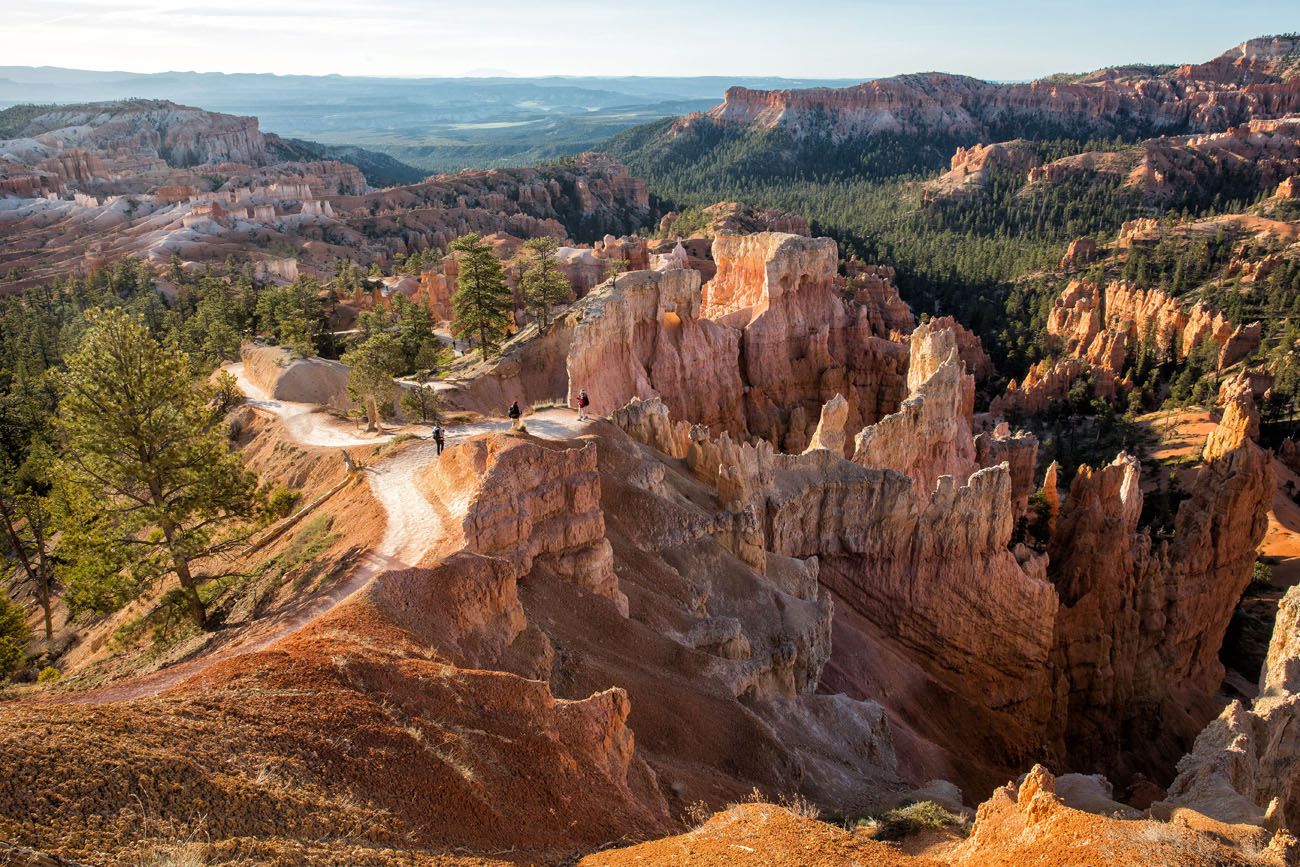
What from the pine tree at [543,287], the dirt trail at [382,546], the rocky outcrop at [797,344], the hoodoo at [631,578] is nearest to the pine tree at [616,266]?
the hoodoo at [631,578]

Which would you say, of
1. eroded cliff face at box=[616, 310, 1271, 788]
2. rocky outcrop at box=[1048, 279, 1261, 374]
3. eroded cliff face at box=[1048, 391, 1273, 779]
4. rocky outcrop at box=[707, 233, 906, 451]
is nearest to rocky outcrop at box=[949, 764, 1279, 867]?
eroded cliff face at box=[616, 310, 1271, 788]

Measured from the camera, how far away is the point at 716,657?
1881 cm

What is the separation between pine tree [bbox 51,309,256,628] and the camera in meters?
17.1

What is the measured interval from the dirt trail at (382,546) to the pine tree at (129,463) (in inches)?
155

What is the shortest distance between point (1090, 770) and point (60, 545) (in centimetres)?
3043

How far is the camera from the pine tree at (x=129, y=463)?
17.1 meters

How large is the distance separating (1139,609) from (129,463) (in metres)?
32.0

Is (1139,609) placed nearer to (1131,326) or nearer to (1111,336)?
(1111,336)

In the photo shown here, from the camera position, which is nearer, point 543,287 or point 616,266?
point 543,287

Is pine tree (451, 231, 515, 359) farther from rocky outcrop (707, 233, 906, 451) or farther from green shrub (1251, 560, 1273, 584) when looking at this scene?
green shrub (1251, 560, 1273, 584)

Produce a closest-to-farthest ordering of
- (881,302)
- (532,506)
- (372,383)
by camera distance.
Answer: (532,506) < (372,383) < (881,302)

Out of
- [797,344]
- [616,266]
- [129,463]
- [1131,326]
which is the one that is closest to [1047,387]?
[1131,326]

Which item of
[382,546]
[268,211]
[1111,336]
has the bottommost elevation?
[1111,336]

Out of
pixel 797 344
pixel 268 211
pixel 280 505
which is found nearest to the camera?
pixel 280 505
